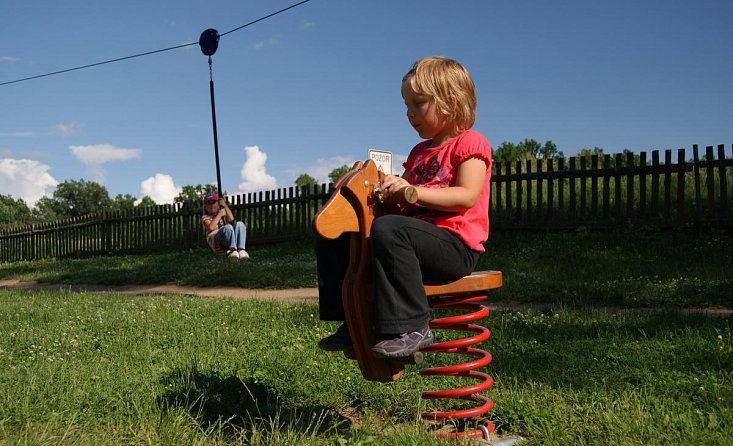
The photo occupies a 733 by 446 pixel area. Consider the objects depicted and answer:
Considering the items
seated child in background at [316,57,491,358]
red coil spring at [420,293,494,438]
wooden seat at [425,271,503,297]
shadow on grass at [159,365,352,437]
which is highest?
seated child in background at [316,57,491,358]

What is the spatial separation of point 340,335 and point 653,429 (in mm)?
1531

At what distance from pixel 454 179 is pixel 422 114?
341 mm

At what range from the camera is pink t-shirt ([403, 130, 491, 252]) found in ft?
10.2

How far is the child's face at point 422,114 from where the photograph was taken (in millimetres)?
3173

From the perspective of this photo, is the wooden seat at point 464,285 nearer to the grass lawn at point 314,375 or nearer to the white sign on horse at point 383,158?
the grass lawn at point 314,375

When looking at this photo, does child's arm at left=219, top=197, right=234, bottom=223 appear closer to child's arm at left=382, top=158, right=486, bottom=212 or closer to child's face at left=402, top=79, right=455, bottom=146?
child's face at left=402, top=79, right=455, bottom=146

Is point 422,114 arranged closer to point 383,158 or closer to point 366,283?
point 366,283

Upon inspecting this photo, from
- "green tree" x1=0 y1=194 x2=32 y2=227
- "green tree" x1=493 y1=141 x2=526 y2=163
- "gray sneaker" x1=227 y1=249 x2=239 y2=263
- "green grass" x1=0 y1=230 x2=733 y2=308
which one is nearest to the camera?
"green grass" x1=0 y1=230 x2=733 y2=308

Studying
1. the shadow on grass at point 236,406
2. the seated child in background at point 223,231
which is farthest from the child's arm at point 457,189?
the seated child in background at point 223,231

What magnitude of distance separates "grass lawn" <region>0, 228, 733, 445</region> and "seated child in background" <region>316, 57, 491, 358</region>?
0.57 metres

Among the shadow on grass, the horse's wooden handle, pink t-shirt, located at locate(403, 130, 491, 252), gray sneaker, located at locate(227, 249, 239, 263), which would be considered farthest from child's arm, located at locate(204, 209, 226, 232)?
the horse's wooden handle

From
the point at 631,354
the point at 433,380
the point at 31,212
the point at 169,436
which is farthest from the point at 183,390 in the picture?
the point at 31,212

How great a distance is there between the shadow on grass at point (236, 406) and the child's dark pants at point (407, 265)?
831 mm

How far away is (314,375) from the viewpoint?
14.6 ft
